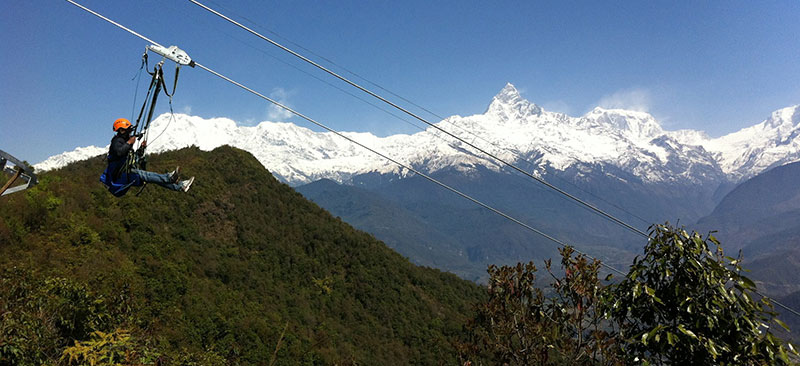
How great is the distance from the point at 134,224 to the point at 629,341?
121 ft

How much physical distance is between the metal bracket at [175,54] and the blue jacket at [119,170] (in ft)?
8.83

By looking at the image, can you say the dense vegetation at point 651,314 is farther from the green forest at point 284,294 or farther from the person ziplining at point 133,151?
the person ziplining at point 133,151

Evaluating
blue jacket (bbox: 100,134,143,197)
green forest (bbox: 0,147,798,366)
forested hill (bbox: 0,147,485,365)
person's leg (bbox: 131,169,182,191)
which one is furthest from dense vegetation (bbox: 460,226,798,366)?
blue jacket (bbox: 100,134,143,197)

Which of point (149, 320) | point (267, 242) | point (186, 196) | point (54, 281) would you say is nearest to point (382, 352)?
point (267, 242)

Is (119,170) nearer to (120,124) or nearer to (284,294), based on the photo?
(120,124)

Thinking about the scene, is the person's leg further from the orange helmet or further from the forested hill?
the forested hill

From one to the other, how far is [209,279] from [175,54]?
28.4 metres

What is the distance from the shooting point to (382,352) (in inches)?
1607

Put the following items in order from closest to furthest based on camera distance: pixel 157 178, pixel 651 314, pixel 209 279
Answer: pixel 651 314, pixel 157 178, pixel 209 279

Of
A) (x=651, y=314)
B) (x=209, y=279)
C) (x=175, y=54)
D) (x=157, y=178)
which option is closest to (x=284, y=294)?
(x=209, y=279)

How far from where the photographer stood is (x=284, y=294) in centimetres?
4078

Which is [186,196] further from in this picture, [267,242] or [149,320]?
[149,320]

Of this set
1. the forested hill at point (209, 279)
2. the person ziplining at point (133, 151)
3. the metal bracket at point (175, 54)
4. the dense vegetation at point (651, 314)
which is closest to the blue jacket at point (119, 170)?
the person ziplining at point (133, 151)

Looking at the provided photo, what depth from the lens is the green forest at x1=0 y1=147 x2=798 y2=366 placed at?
7.10 m
